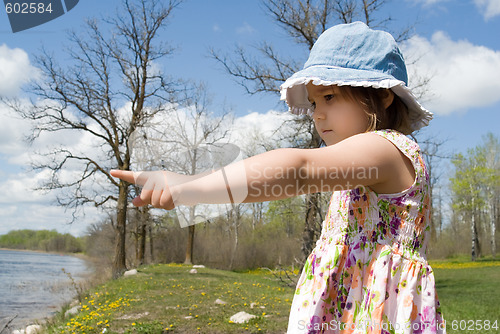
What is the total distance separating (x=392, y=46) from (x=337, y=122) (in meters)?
0.28

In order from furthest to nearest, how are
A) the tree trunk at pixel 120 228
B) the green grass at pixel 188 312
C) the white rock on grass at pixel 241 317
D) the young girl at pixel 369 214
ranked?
the tree trunk at pixel 120 228 → the white rock on grass at pixel 241 317 → the green grass at pixel 188 312 → the young girl at pixel 369 214

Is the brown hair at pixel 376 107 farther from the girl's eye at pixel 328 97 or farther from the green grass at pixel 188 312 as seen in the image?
the green grass at pixel 188 312

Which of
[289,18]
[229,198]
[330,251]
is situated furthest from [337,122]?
[289,18]

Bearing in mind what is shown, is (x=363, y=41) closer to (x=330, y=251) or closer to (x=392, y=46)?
(x=392, y=46)

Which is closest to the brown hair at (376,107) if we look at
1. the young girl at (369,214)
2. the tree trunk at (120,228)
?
the young girl at (369,214)

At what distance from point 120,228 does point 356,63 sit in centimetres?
1526

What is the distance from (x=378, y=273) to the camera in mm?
1143

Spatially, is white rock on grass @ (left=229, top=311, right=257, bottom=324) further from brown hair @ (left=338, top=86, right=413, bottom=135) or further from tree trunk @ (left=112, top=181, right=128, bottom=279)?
tree trunk @ (left=112, top=181, right=128, bottom=279)

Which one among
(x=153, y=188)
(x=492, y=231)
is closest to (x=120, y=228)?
(x=153, y=188)

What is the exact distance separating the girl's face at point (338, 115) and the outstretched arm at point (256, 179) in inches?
12.1

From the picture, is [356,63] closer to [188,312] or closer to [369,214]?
[369,214]

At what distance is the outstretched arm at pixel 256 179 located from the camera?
0.78m

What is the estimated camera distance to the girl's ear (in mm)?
1274

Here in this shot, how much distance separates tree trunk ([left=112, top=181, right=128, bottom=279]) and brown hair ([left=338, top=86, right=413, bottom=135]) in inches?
554
